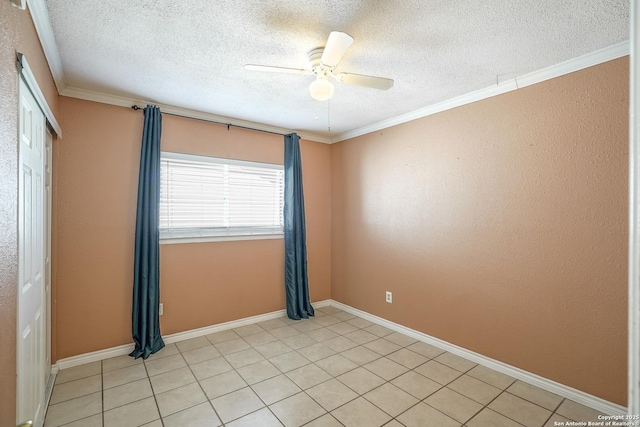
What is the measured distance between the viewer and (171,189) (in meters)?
3.30

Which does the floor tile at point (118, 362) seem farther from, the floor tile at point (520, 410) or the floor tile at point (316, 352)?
the floor tile at point (520, 410)

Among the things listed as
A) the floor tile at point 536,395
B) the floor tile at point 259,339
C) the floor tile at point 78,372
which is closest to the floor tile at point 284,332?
the floor tile at point 259,339

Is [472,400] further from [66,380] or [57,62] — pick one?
[57,62]

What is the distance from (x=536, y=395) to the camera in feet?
7.67

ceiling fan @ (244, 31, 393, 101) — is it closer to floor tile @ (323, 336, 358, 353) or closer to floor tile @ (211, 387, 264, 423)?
floor tile @ (211, 387, 264, 423)

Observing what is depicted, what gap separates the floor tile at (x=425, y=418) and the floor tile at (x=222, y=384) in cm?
123

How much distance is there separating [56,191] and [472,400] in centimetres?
371

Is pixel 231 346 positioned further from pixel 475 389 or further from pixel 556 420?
pixel 556 420

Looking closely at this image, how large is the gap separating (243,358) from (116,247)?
1.58m

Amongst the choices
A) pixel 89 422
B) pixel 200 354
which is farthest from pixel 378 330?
pixel 89 422

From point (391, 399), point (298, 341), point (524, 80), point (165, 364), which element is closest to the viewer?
point (391, 399)

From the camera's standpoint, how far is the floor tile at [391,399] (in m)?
2.20

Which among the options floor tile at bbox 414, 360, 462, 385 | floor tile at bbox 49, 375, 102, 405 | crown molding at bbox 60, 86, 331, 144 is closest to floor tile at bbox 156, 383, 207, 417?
floor tile at bbox 49, 375, 102, 405

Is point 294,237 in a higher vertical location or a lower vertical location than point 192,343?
higher
